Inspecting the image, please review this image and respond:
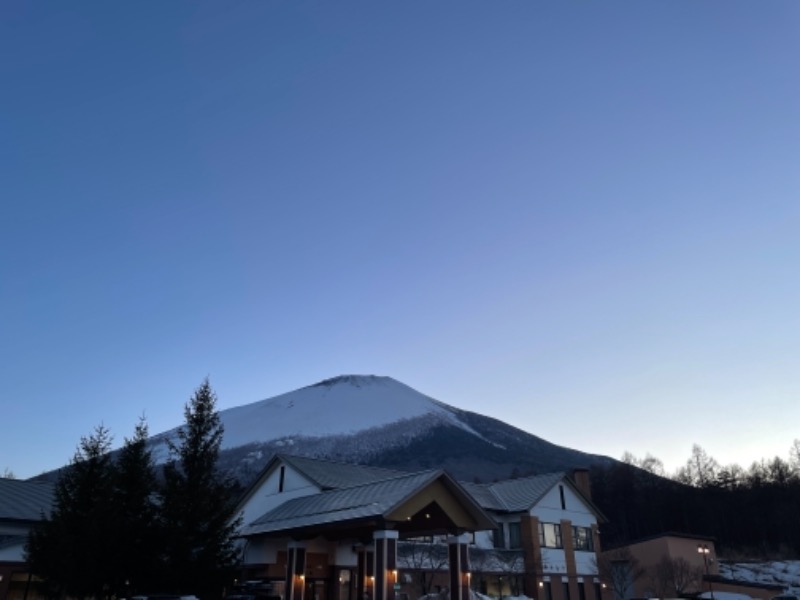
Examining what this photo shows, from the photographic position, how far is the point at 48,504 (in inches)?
1655

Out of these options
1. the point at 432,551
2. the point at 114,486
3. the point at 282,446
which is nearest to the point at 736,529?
the point at 432,551

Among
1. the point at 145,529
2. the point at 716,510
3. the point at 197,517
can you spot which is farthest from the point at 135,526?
the point at 716,510

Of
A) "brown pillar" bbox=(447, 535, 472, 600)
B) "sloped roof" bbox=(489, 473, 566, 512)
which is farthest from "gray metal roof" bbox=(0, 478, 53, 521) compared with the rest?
"sloped roof" bbox=(489, 473, 566, 512)

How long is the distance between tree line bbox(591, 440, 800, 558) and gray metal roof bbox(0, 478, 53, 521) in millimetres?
63469

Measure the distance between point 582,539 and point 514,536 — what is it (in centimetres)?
637

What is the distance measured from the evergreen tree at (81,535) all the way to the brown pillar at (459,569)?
1405cm

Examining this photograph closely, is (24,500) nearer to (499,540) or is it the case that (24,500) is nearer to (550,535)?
(499,540)

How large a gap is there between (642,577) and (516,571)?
53.3 ft

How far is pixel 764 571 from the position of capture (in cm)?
6600

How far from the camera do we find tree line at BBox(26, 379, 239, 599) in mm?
26188

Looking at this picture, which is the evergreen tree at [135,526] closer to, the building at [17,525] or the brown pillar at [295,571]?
the brown pillar at [295,571]

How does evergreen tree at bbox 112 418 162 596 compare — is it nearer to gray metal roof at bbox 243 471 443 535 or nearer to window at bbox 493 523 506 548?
gray metal roof at bbox 243 471 443 535

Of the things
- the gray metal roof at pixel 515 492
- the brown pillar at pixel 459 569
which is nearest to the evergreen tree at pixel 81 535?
the brown pillar at pixel 459 569

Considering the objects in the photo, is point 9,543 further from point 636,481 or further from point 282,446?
point 282,446
